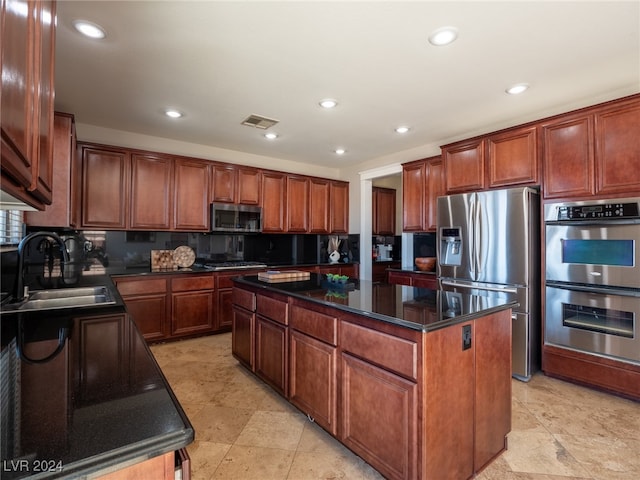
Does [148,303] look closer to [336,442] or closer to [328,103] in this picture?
[336,442]

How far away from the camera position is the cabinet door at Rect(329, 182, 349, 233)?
5.60 m

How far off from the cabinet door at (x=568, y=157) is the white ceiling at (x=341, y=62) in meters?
0.35

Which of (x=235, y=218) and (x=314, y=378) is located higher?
(x=235, y=218)

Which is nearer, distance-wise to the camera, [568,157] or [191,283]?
[568,157]

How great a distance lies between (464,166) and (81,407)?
3.75 m

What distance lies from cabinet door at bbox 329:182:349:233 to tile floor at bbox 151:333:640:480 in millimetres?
3249

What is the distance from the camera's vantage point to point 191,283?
3.96m

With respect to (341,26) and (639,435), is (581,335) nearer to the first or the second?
(639,435)

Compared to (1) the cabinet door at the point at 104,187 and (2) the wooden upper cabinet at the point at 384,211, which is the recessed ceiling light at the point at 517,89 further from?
(1) the cabinet door at the point at 104,187

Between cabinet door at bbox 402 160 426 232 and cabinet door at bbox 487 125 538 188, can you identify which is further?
cabinet door at bbox 402 160 426 232

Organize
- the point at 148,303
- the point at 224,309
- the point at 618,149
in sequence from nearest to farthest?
1. the point at 618,149
2. the point at 148,303
3. the point at 224,309

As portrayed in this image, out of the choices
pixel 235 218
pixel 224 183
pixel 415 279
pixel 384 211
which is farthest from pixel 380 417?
pixel 384 211

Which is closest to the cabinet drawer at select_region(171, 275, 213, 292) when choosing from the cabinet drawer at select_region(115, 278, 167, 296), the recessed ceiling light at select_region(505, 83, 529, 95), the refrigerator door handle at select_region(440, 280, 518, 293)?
the cabinet drawer at select_region(115, 278, 167, 296)

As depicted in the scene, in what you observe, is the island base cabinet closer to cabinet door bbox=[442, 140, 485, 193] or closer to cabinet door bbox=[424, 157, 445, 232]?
cabinet door bbox=[442, 140, 485, 193]
